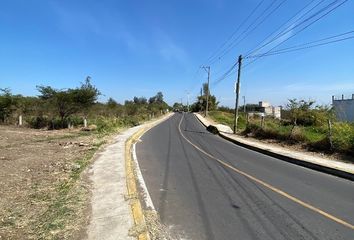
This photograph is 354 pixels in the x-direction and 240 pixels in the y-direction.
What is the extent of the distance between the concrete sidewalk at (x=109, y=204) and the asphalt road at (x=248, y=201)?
722mm

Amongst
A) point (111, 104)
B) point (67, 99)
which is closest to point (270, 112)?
point (111, 104)

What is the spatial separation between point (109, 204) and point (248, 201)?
9.93ft

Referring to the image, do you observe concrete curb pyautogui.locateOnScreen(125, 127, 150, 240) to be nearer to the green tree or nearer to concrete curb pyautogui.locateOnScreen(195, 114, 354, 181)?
concrete curb pyautogui.locateOnScreen(195, 114, 354, 181)

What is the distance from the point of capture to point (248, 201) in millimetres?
8344

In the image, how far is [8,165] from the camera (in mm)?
13055

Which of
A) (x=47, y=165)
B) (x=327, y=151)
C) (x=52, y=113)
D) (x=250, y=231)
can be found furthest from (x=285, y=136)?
(x=52, y=113)

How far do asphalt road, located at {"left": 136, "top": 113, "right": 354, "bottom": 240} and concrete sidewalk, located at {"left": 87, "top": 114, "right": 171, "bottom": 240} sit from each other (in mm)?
722

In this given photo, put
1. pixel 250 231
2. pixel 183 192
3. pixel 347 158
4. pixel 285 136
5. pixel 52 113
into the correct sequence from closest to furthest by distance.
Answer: pixel 250 231 < pixel 183 192 < pixel 347 158 < pixel 285 136 < pixel 52 113

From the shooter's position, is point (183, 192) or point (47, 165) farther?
point (47, 165)

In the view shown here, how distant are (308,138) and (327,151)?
9.82 feet

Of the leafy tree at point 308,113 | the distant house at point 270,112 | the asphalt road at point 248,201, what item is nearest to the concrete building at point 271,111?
the distant house at point 270,112

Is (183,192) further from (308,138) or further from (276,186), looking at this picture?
(308,138)

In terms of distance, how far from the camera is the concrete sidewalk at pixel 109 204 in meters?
6.12

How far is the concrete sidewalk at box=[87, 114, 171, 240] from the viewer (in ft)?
20.1
